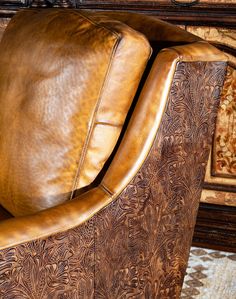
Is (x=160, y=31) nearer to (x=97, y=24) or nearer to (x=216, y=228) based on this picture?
(x=97, y=24)

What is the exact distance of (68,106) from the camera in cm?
106

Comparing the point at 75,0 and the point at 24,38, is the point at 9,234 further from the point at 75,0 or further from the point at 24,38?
the point at 75,0

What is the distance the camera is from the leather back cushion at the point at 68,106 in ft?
3.41

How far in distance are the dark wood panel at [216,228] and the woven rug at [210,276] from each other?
0.10 ft

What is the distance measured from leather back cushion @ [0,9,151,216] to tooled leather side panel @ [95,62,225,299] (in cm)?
9

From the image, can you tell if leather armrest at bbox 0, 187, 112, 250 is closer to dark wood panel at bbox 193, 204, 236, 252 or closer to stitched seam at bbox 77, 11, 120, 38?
stitched seam at bbox 77, 11, 120, 38

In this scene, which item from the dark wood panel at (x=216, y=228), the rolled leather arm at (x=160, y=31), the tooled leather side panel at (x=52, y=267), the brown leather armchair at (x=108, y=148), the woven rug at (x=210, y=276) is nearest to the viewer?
the tooled leather side panel at (x=52, y=267)

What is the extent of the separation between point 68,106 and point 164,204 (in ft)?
0.94

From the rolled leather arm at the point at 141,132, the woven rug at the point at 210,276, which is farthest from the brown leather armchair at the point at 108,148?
the woven rug at the point at 210,276

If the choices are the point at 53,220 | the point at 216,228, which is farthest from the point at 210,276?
the point at 53,220

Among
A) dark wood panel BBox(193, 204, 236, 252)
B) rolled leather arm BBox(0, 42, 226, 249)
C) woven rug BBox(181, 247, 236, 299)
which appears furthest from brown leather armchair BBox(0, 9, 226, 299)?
dark wood panel BBox(193, 204, 236, 252)

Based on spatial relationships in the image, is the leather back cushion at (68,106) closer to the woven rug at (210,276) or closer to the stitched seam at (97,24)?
the stitched seam at (97,24)

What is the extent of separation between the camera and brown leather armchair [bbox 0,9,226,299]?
1.00m

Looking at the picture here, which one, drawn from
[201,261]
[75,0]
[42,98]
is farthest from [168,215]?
[75,0]
